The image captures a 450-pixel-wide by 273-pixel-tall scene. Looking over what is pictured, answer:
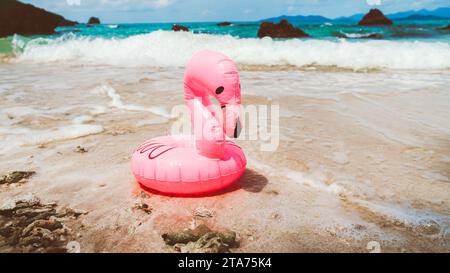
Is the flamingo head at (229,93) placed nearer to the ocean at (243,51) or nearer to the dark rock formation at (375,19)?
the ocean at (243,51)

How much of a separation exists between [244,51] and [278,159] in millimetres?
11645

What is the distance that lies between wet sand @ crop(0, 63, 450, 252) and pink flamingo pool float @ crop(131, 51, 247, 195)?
0.20 meters

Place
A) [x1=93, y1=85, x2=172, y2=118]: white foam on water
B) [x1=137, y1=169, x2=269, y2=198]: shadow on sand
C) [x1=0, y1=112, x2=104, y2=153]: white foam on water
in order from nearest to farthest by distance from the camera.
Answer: [x1=137, y1=169, x2=269, y2=198]: shadow on sand → [x1=0, y1=112, x2=104, y2=153]: white foam on water → [x1=93, y1=85, x2=172, y2=118]: white foam on water

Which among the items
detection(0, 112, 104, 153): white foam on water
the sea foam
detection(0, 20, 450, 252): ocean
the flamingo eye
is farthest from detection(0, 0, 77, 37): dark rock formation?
the flamingo eye

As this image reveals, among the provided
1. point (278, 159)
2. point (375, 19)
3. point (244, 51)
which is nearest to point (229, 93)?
point (278, 159)

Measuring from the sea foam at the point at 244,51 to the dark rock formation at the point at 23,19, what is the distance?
67.3 ft

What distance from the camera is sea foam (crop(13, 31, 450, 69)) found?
12.6 meters

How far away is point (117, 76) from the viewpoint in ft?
35.0

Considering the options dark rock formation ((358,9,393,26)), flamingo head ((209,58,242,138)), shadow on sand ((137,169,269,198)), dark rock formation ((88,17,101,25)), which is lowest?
shadow on sand ((137,169,269,198))

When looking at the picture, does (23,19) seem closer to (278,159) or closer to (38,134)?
(38,134)

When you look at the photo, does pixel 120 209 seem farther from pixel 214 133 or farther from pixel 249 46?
pixel 249 46

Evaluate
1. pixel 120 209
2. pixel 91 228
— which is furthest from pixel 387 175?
pixel 91 228

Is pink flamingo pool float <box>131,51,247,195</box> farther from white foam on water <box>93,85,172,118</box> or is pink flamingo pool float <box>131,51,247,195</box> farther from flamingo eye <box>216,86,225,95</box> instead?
white foam on water <box>93,85,172,118</box>

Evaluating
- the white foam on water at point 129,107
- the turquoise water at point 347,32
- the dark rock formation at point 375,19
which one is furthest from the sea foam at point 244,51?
the dark rock formation at point 375,19
